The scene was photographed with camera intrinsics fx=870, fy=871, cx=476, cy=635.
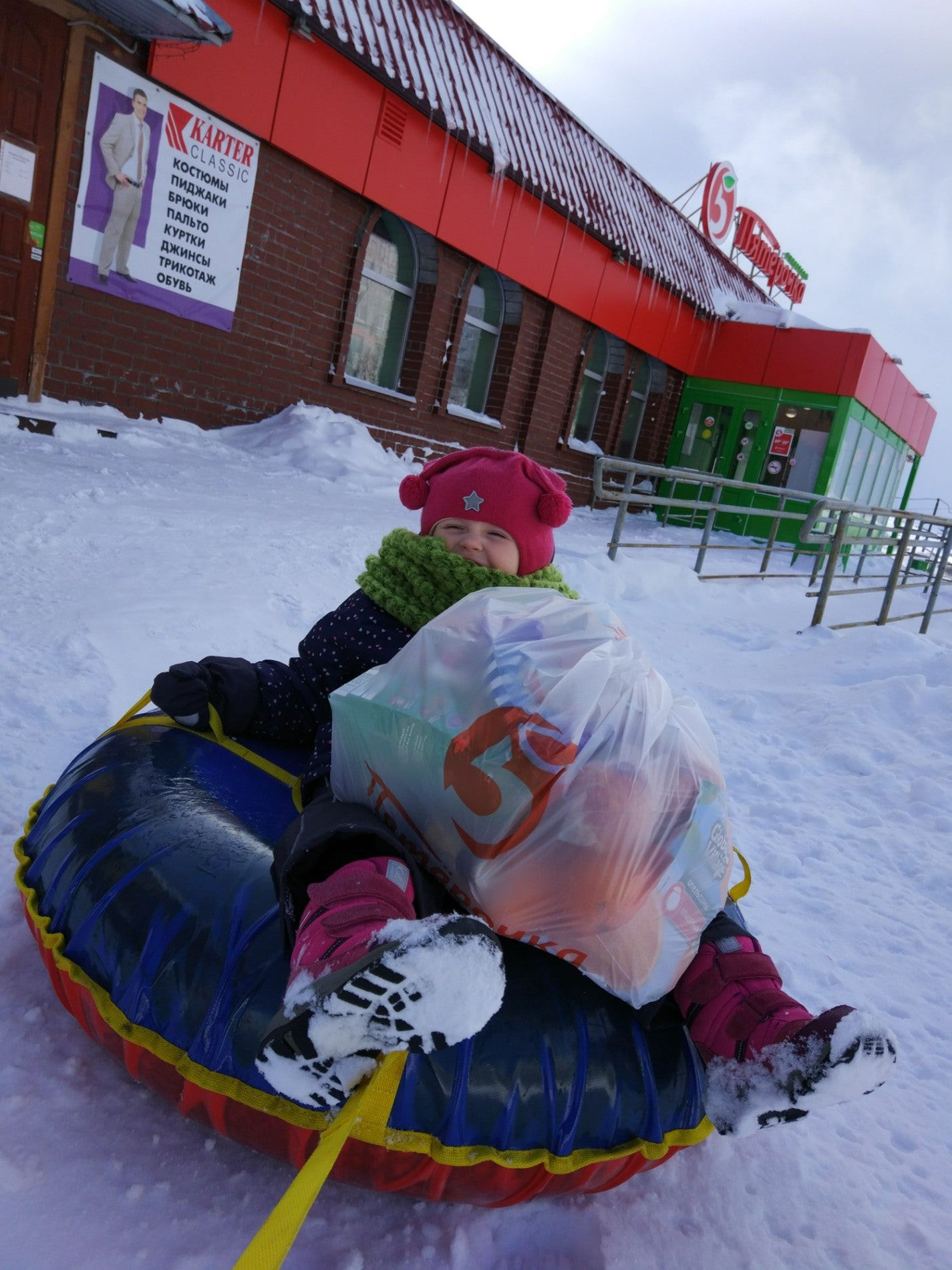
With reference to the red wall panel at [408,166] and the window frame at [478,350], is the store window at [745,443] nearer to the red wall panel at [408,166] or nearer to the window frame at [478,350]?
the window frame at [478,350]

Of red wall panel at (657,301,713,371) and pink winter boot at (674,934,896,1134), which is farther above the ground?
red wall panel at (657,301,713,371)

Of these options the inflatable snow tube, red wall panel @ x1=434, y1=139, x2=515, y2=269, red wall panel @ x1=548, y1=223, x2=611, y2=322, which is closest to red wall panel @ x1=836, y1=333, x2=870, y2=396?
red wall panel @ x1=548, y1=223, x2=611, y2=322

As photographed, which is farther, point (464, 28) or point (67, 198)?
point (464, 28)

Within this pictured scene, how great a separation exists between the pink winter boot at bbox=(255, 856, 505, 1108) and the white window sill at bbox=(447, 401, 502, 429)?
923cm

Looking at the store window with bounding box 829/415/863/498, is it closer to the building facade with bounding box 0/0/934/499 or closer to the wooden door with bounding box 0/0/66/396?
the building facade with bounding box 0/0/934/499

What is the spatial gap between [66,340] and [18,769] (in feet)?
17.6

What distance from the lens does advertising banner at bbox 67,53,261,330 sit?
622 cm

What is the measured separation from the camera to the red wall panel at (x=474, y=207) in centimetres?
865

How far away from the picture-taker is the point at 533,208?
9.62 m

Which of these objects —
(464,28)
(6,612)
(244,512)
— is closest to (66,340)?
(244,512)

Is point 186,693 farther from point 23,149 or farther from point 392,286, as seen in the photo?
point 392,286

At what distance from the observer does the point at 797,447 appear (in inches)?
514

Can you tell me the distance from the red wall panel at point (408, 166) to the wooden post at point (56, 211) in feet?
8.84

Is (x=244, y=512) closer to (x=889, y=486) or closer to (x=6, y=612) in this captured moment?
(x=6, y=612)
